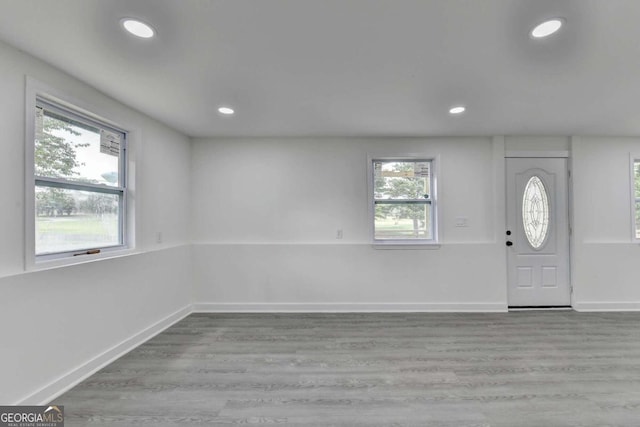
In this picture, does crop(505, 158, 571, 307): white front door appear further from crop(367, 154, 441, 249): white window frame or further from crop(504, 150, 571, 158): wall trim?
crop(367, 154, 441, 249): white window frame

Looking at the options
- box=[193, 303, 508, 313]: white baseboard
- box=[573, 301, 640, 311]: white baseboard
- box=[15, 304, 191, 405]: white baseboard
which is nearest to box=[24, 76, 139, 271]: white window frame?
box=[15, 304, 191, 405]: white baseboard

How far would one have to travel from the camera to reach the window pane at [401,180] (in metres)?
4.12

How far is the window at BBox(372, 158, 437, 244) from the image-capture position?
4.11 meters

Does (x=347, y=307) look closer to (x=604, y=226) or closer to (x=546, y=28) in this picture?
→ (x=546, y=28)

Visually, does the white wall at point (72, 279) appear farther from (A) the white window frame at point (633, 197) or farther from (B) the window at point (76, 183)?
(A) the white window frame at point (633, 197)

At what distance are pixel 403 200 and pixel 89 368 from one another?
3.76 meters

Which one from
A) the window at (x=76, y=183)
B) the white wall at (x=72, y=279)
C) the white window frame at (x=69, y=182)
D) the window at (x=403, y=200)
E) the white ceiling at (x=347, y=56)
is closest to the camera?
the white ceiling at (x=347, y=56)

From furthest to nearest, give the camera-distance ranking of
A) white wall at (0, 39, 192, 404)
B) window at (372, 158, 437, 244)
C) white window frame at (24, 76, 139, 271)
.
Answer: window at (372, 158, 437, 244), white window frame at (24, 76, 139, 271), white wall at (0, 39, 192, 404)

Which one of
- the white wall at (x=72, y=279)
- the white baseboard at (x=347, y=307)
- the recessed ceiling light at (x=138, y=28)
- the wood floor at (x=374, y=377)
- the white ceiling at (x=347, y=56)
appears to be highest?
the white ceiling at (x=347, y=56)

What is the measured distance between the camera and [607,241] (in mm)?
4016

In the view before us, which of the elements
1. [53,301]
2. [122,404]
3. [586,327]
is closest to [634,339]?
[586,327]

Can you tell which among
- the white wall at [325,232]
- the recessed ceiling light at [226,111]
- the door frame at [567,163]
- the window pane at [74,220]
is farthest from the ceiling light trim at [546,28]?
the window pane at [74,220]

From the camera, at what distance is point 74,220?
2.43 m

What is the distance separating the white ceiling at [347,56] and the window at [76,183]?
384 millimetres
